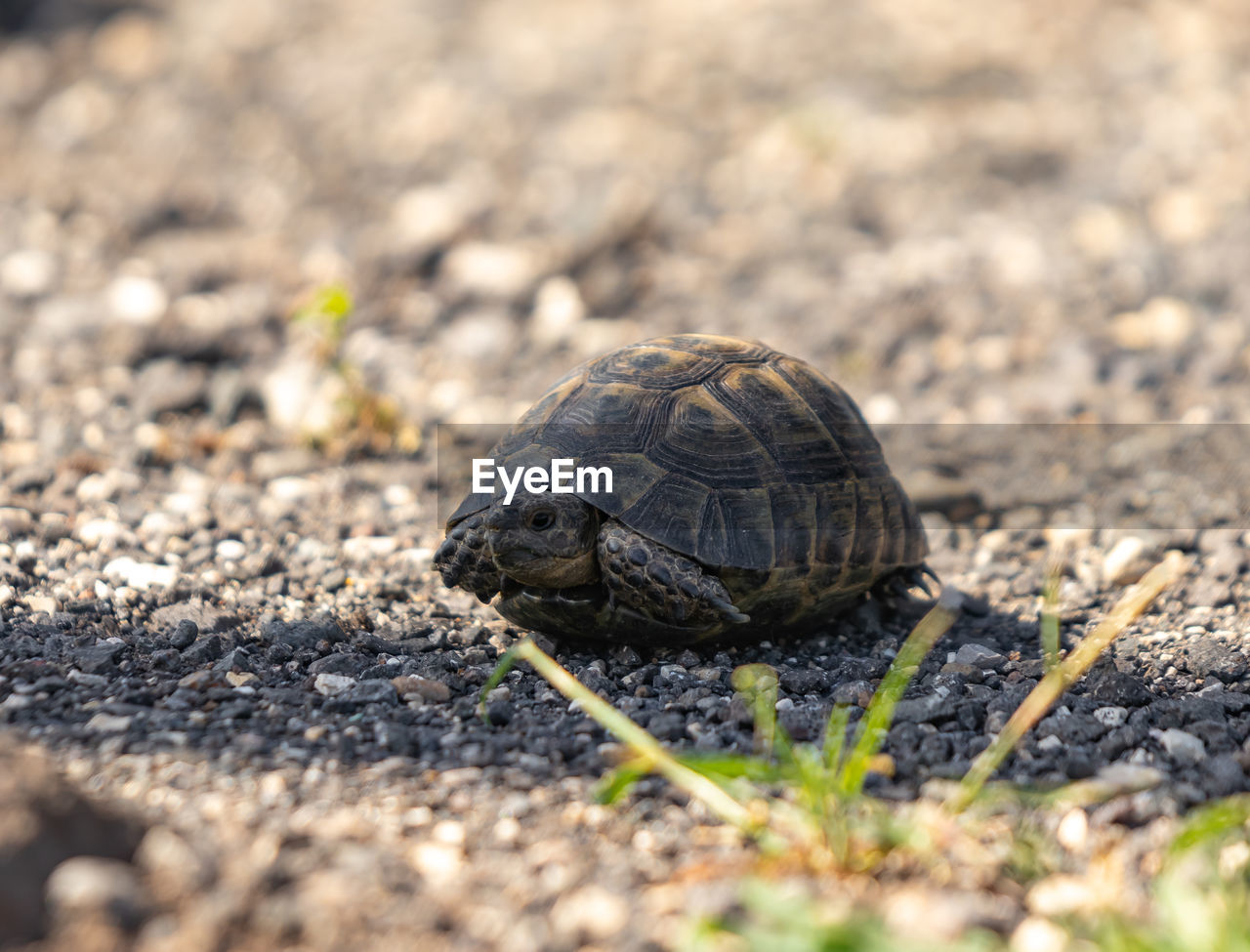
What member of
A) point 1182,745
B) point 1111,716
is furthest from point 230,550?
point 1182,745

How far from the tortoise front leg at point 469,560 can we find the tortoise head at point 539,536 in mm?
80

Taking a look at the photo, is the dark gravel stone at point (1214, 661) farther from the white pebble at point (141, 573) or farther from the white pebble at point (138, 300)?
the white pebble at point (138, 300)

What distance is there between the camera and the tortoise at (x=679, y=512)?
9.73ft

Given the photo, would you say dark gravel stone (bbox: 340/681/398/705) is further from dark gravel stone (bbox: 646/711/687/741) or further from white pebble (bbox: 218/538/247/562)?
white pebble (bbox: 218/538/247/562)

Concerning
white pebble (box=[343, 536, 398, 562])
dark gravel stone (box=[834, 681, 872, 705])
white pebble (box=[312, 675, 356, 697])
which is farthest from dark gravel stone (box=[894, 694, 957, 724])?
white pebble (box=[343, 536, 398, 562])

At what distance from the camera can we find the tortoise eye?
9.77 feet

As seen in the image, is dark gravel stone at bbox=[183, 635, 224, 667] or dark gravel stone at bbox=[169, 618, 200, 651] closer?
dark gravel stone at bbox=[183, 635, 224, 667]

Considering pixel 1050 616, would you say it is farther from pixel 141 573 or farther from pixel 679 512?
pixel 141 573

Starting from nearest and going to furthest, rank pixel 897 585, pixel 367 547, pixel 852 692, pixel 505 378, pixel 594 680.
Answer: pixel 852 692 → pixel 594 680 → pixel 897 585 → pixel 367 547 → pixel 505 378

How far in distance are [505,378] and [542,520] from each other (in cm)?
304

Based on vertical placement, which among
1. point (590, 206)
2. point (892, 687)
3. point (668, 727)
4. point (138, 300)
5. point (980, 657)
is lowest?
point (980, 657)

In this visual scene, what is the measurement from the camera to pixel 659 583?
9.50 ft

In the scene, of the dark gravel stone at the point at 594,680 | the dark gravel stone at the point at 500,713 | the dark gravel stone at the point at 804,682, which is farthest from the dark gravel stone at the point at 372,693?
the dark gravel stone at the point at 804,682

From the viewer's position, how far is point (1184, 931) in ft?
5.18
